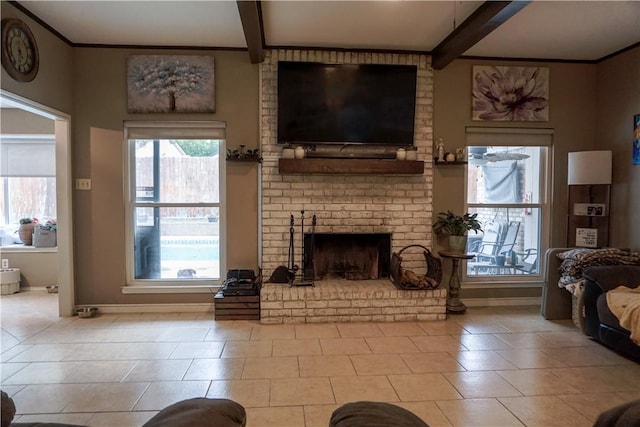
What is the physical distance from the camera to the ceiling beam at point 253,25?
9.33ft

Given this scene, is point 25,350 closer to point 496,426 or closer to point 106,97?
point 106,97

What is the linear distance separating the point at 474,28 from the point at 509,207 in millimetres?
2104

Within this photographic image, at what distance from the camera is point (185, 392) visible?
2.39 m

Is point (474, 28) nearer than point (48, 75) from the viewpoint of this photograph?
Yes

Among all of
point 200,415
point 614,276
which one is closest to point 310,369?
point 200,415

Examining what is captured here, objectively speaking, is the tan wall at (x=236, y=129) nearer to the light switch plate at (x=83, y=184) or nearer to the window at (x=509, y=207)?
the light switch plate at (x=83, y=184)

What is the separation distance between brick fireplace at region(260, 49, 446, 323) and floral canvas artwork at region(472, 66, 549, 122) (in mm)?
579

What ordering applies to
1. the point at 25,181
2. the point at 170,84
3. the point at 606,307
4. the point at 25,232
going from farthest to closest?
1. the point at 25,181
2. the point at 25,232
3. the point at 170,84
4. the point at 606,307

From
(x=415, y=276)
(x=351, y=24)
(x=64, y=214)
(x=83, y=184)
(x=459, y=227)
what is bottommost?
(x=415, y=276)

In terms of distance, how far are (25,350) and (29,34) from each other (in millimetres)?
2590

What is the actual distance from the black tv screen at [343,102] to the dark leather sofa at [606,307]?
2.19 meters

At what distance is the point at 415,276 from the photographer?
3928 mm

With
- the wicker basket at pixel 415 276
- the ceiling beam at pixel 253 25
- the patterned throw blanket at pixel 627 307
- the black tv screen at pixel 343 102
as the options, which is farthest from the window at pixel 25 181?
the patterned throw blanket at pixel 627 307

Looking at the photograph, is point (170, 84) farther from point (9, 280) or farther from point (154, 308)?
point (9, 280)
